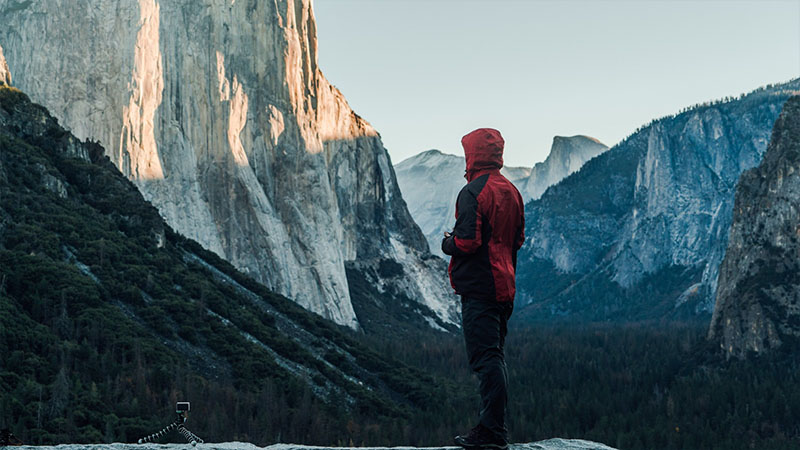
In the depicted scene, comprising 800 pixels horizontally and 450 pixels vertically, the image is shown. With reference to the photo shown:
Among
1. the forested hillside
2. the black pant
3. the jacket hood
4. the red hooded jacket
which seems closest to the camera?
the black pant

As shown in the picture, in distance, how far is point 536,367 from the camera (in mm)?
126062

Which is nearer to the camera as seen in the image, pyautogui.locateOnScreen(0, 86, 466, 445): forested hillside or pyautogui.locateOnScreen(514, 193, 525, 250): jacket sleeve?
pyautogui.locateOnScreen(514, 193, 525, 250): jacket sleeve

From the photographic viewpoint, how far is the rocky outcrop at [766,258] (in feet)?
416

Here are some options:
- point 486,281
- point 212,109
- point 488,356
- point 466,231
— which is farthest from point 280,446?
point 212,109

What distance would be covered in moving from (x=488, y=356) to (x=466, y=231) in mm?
1484

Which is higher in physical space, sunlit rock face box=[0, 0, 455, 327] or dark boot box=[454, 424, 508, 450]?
sunlit rock face box=[0, 0, 455, 327]

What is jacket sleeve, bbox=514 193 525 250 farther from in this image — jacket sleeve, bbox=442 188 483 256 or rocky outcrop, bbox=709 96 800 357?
rocky outcrop, bbox=709 96 800 357

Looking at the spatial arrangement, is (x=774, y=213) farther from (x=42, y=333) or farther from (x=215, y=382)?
(x=42, y=333)

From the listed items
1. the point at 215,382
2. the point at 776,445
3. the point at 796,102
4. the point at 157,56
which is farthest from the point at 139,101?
the point at 796,102

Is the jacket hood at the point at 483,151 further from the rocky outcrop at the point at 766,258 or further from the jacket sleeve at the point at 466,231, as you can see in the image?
the rocky outcrop at the point at 766,258

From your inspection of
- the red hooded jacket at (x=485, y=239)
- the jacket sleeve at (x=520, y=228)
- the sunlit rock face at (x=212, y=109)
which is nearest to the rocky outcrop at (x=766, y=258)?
the sunlit rock face at (x=212, y=109)

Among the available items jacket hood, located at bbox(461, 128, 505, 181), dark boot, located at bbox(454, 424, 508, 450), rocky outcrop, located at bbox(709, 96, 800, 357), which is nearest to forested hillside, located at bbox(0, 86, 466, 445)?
dark boot, located at bbox(454, 424, 508, 450)

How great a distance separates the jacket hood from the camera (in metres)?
11.4

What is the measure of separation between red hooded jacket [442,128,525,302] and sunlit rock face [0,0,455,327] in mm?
76369
